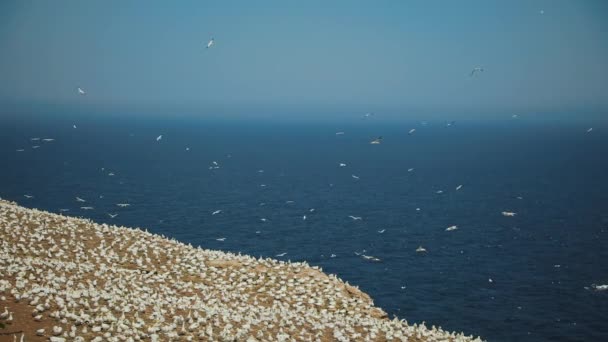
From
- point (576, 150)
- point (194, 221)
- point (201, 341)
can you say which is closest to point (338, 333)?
point (201, 341)

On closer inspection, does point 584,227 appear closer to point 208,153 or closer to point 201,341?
point 201,341

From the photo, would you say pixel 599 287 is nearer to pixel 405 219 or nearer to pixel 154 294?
pixel 405 219

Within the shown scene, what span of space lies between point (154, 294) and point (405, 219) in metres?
56.5

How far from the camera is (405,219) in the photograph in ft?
243

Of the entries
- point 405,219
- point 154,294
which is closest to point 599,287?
point 405,219

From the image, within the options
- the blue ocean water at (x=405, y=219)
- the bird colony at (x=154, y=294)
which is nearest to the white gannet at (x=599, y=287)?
the blue ocean water at (x=405, y=219)

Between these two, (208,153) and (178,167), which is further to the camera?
(208,153)

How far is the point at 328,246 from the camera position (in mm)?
58750

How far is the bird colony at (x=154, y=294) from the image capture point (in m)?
16.0

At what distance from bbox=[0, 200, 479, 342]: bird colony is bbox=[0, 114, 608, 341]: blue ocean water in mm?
17800

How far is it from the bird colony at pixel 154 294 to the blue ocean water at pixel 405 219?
1780cm

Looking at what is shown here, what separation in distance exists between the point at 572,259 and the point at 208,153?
13475cm

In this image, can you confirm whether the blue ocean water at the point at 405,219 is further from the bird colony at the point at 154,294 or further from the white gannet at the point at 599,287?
the bird colony at the point at 154,294

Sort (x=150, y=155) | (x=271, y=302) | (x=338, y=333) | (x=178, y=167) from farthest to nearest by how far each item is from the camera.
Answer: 1. (x=150, y=155)
2. (x=178, y=167)
3. (x=271, y=302)
4. (x=338, y=333)
